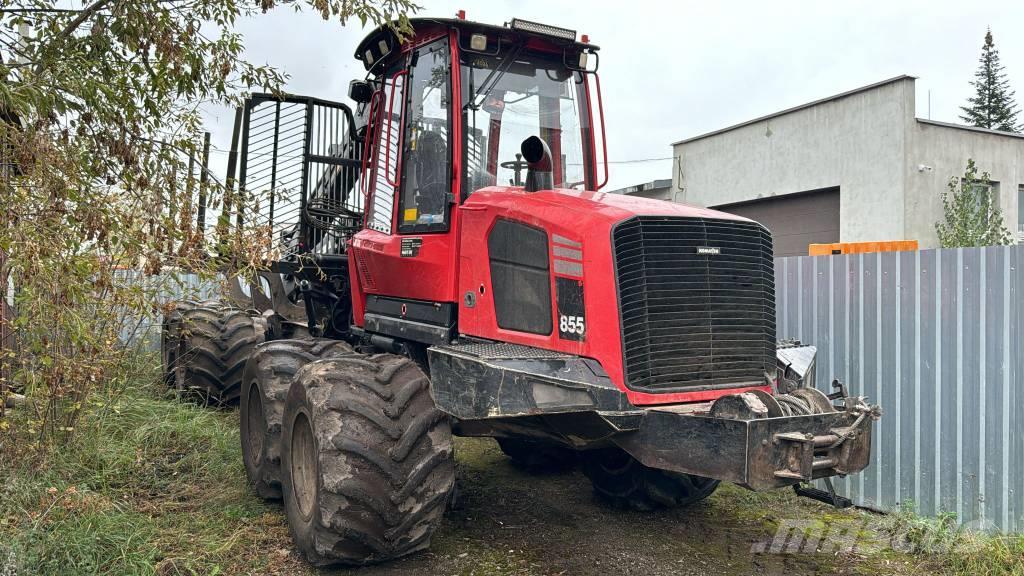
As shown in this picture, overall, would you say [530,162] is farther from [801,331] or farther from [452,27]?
[801,331]

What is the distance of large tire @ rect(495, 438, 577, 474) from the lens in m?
6.84

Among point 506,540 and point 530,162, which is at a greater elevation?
point 530,162

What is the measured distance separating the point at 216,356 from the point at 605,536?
16.2ft

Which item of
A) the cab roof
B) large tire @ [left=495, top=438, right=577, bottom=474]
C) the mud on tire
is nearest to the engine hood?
the cab roof

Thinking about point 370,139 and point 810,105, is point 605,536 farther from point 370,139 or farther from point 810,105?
point 810,105

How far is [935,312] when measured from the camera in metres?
5.82

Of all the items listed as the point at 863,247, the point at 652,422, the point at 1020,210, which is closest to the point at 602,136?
the point at 652,422

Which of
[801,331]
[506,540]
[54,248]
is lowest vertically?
[506,540]

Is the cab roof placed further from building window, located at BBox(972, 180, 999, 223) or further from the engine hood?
building window, located at BBox(972, 180, 999, 223)

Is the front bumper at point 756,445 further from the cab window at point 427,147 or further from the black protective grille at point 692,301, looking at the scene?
the cab window at point 427,147

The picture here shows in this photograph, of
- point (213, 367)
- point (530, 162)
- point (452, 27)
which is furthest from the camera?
point (213, 367)

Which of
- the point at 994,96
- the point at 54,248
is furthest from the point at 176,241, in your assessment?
the point at 994,96

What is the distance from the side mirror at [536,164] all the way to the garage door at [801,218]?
55.2 feet

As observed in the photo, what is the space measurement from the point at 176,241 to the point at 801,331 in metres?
4.97
